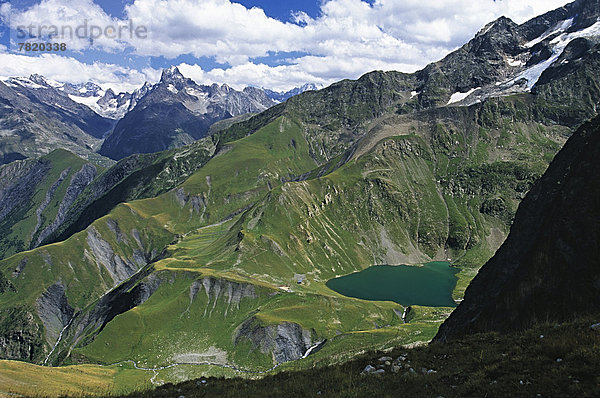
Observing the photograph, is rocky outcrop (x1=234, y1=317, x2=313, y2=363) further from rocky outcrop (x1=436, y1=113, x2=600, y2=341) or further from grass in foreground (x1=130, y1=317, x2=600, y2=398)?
grass in foreground (x1=130, y1=317, x2=600, y2=398)

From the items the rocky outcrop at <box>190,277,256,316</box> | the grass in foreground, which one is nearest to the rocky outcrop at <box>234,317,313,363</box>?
the rocky outcrop at <box>190,277,256,316</box>

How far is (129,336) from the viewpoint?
144 m

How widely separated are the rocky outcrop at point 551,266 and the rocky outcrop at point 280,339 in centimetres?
8299

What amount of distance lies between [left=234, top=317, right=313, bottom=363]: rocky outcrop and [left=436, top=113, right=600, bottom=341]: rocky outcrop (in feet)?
272

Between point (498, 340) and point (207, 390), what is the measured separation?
1892cm

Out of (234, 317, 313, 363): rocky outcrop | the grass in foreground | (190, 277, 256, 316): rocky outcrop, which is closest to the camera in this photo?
the grass in foreground

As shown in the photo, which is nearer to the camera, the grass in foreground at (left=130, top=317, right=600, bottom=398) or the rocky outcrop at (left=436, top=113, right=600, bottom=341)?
the grass in foreground at (left=130, top=317, right=600, bottom=398)

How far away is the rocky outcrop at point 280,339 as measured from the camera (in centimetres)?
12925

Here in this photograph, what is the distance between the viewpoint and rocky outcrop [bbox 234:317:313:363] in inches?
5089

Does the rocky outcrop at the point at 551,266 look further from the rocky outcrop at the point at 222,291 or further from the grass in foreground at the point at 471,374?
the rocky outcrop at the point at 222,291

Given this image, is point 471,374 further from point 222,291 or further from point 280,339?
point 222,291

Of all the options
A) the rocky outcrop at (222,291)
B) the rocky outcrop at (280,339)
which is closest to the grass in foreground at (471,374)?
the rocky outcrop at (280,339)

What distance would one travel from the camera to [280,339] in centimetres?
13150

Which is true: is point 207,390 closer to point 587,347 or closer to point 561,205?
point 587,347
